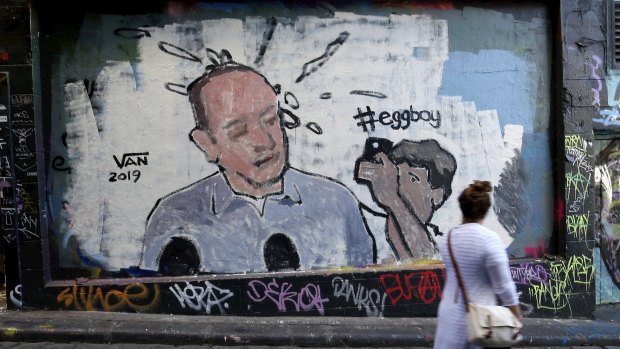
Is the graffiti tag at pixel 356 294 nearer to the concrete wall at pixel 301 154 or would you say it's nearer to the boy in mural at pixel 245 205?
the concrete wall at pixel 301 154

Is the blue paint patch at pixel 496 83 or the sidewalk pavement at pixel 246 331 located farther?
the blue paint patch at pixel 496 83

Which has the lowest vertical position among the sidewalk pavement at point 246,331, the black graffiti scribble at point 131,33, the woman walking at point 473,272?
the sidewalk pavement at point 246,331

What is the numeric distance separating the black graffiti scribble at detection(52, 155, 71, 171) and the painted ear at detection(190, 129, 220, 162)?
1644 mm

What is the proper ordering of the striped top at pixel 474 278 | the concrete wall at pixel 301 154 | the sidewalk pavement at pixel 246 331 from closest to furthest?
the striped top at pixel 474 278, the sidewalk pavement at pixel 246 331, the concrete wall at pixel 301 154

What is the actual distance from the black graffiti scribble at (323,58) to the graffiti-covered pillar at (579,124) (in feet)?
9.53

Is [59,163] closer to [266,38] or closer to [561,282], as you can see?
[266,38]

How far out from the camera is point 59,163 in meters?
5.76

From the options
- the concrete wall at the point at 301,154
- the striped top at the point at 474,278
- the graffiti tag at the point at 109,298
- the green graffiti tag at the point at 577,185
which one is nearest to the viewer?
the striped top at the point at 474,278

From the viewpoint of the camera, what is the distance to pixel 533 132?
6117 millimetres

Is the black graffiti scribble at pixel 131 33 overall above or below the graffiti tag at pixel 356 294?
above

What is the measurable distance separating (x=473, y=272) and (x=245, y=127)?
12.5ft

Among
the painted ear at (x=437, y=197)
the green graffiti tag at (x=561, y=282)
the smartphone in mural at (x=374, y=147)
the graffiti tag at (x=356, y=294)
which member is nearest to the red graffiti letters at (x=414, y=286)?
the graffiti tag at (x=356, y=294)

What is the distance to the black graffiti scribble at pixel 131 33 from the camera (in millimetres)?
5766

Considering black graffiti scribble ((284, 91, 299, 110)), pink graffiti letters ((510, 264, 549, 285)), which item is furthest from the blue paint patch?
black graffiti scribble ((284, 91, 299, 110))
